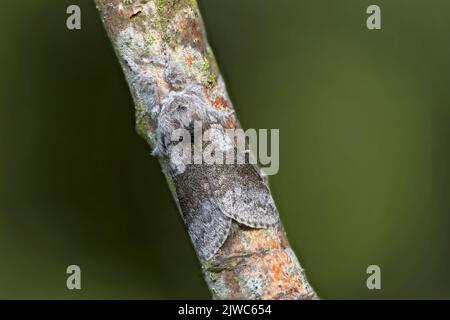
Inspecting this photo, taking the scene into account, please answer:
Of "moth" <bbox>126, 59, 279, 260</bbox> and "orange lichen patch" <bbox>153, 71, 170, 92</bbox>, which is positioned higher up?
"orange lichen patch" <bbox>153, 71, 170, 92</bbox>

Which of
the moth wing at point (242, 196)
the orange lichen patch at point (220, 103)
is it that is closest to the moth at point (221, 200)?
the moth wing at point (242, 196)

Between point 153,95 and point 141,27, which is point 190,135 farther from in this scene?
point 141,27

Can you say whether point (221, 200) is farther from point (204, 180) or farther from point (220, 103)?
point (220, 103)

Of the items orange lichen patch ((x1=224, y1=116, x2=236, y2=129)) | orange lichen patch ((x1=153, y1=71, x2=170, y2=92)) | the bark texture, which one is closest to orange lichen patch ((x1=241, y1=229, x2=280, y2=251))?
the bark texture

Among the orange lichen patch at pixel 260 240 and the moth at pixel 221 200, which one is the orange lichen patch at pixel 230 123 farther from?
the orange lichen patch at pixel 260 240

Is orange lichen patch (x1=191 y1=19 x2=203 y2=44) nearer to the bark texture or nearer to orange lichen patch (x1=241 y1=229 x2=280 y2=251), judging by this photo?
the bark texture

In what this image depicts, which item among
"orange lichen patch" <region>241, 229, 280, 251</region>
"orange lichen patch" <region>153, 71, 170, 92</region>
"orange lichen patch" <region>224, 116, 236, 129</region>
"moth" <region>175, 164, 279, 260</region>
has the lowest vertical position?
"orange lichen patch" <region>241, 229, 280, 251</region>

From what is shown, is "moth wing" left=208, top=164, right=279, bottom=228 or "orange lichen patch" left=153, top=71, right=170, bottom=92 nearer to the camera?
"moth wing" left=208, top=164, right=279, bottom=228

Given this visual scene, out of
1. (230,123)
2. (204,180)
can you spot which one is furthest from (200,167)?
(230,123)
